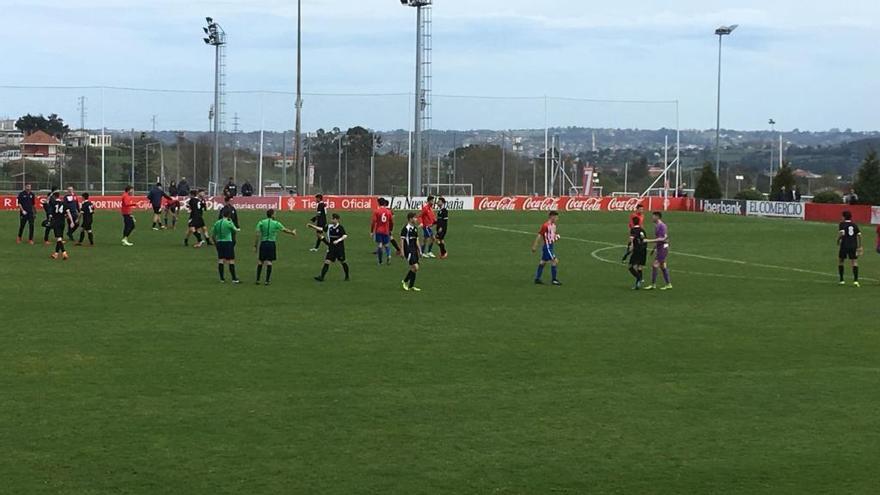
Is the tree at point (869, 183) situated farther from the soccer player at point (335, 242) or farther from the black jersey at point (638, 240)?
the soccer player at point (335, 242)

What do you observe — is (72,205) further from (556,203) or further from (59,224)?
(556,203)

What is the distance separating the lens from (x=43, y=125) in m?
86.1

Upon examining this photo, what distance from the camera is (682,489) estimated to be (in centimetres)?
1079

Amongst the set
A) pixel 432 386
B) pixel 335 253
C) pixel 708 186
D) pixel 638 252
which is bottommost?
pixel 432 386

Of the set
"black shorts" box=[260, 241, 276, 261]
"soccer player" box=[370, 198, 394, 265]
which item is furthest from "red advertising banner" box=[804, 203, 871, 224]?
"black shorts" box=[260, 241, 276, 261]

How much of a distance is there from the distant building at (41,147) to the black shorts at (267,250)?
4809 centimetres

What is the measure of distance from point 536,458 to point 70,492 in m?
4.36

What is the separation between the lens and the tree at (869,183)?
65.3 m

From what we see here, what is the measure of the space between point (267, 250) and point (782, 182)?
175 feet

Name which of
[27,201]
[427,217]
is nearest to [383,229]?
[427,217]

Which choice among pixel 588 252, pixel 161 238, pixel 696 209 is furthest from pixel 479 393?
pixel 696 209

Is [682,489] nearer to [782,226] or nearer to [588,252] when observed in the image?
[588,252]

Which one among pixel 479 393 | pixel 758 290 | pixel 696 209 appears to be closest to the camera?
pixel 479 393

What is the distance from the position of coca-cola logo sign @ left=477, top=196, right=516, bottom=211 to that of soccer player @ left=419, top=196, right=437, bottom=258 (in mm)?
36268
